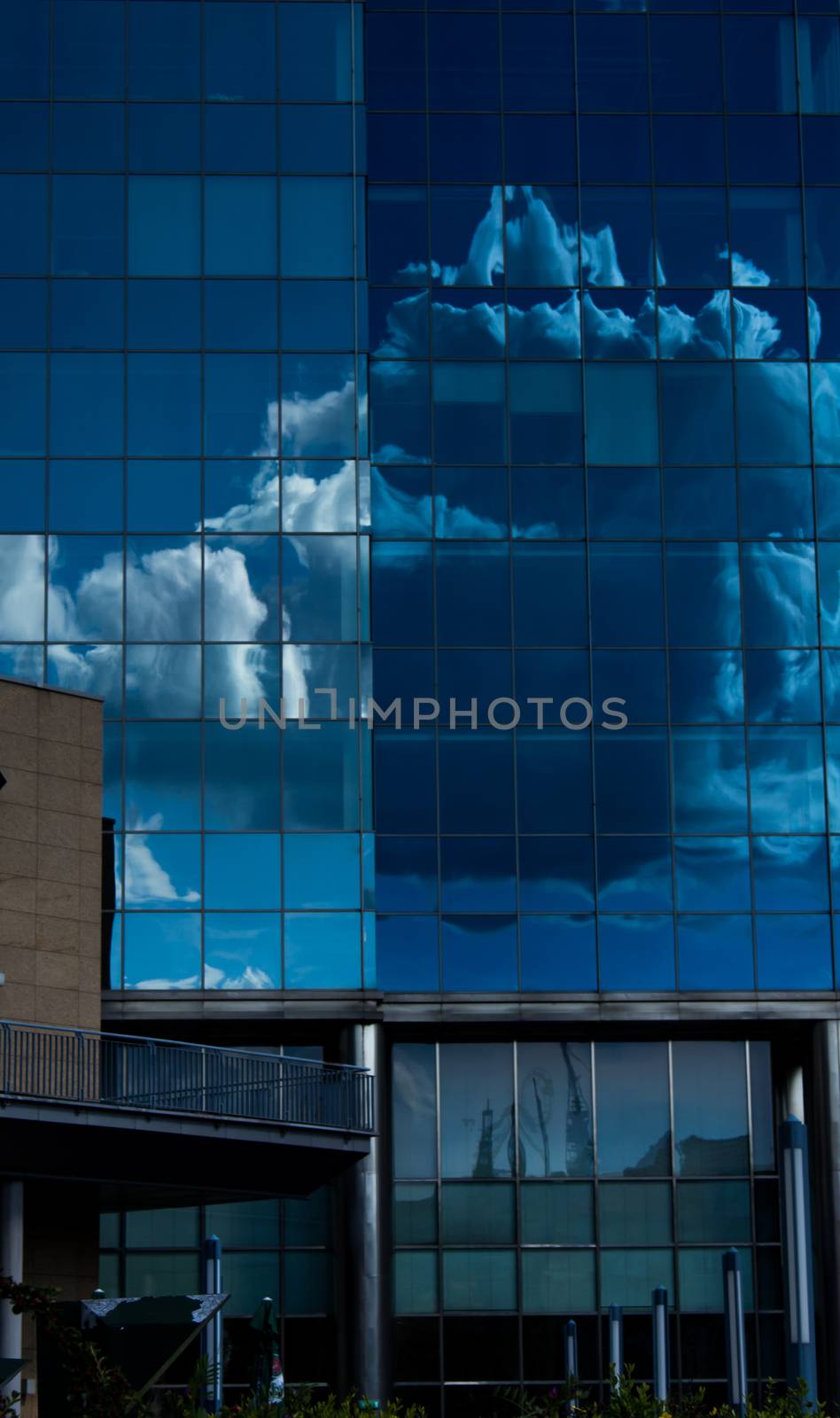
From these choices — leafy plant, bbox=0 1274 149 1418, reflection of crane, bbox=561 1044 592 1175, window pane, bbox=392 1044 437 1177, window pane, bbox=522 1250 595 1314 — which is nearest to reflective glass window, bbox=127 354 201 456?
window pane, bbox=392 1044 437 1177

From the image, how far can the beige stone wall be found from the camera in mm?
41156

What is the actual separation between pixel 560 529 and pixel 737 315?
6816 mm

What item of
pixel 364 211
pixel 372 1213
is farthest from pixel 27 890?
pixel 364 211

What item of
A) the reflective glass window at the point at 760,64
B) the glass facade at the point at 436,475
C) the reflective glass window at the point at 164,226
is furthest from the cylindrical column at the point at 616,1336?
the reflective glass window at the point at 760,64

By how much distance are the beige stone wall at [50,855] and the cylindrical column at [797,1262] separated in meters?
20.8

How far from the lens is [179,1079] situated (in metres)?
44.3

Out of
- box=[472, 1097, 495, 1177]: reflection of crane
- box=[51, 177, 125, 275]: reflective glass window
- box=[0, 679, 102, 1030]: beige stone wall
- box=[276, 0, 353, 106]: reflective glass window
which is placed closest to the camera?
box=[0, 679, 102, 1030]: beige stone wall

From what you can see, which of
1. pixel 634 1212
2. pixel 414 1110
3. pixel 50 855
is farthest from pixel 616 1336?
pixel 50 855

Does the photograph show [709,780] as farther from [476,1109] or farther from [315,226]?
[315,226]

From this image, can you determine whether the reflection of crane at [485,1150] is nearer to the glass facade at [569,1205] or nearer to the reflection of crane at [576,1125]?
the glass facade at [569,1205]

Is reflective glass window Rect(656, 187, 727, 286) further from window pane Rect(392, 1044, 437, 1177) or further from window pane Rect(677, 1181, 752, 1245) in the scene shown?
window pane Rect(677, 1181, 752, 1245)

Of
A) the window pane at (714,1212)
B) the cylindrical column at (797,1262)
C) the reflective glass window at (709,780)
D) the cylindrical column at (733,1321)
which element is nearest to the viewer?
the cylindrical column at (797,1262)

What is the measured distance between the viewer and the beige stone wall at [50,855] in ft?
135

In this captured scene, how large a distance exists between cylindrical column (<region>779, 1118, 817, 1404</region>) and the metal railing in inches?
705
